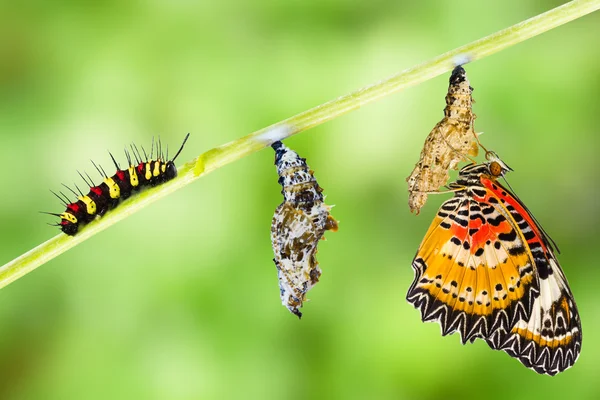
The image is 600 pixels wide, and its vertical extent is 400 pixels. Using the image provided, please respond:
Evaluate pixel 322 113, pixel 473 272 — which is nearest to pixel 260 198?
pixel 473 272

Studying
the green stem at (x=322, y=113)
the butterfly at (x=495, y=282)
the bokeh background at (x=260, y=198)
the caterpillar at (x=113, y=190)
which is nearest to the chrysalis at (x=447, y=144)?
the butterfly at (x=495, y=282)

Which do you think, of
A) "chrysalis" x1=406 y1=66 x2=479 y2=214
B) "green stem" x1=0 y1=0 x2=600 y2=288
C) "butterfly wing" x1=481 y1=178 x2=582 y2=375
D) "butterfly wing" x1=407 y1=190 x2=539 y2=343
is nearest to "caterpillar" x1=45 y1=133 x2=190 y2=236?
"green stem" x1=0 y1=0 x2=600 y2=288

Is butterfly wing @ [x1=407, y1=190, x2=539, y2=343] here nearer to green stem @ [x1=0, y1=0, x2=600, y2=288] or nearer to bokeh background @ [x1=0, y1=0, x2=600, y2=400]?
green stem @ [x1=0, y1=0, x2=600, y2=288]

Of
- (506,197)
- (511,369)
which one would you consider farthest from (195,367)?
(506,197)

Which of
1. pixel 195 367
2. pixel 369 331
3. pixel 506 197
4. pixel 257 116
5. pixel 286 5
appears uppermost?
pixel 286 5

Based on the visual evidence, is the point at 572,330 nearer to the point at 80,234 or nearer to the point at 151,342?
the point at 80,234
